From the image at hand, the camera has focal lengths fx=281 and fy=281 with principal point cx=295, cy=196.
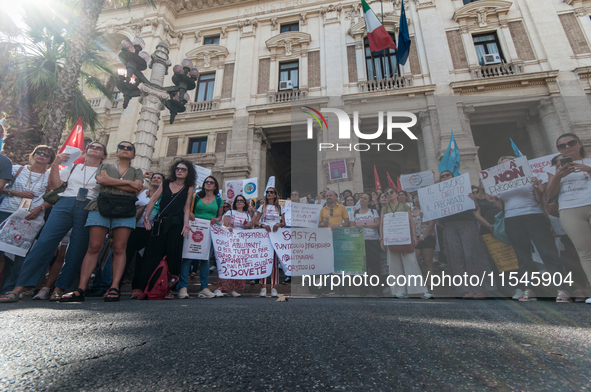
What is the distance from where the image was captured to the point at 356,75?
13492 millimetres

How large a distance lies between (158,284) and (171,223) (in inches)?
28.6

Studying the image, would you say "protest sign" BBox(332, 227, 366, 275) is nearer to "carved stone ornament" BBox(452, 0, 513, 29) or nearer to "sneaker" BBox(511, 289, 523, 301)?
"sneaker" BBox(511, 289, 523, 301)

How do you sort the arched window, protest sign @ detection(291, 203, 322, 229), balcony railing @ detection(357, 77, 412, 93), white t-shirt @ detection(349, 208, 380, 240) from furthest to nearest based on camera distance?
the arched window
balcony railing @ detection(357, 77, 412, 93)
white t-shirt @ detection(349, 208, 380, 240)
protest sign @ detection(291, 203, 322, 229)

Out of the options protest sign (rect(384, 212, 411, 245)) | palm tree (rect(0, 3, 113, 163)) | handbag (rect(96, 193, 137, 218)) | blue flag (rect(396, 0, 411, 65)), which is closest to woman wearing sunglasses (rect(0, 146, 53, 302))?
handbag (rect(96, 193, 137, 218))

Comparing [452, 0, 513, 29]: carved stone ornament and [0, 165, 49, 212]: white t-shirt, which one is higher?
[452, 0, 513, 29]: carved stone ornament

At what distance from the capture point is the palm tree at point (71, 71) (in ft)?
23.8

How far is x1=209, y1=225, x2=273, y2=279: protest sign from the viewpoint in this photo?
418cm

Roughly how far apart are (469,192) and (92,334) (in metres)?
4.65

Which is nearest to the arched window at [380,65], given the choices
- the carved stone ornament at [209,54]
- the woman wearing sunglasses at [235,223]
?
the carved stone ornament at [209,54]

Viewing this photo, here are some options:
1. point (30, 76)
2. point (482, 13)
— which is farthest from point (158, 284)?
point (482, 13)

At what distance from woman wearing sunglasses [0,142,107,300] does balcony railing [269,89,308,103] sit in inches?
451

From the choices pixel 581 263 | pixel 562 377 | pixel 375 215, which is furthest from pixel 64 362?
pixel 581 263

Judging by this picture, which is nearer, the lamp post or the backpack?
the backpack

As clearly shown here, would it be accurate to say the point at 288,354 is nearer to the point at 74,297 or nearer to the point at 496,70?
the point at 74,297
